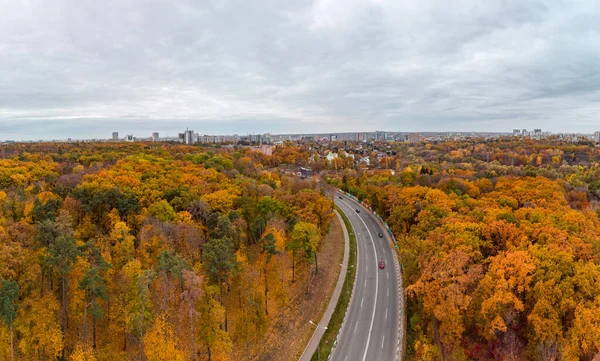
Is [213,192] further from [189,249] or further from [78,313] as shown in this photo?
[78,313]

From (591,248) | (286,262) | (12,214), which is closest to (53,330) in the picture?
(12,214)

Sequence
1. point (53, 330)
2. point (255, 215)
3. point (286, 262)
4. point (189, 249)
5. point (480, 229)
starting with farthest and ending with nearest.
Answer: point (255, 215) → point (286, 262) → point (480, 229) → point (189, 249) → point (53, 330)

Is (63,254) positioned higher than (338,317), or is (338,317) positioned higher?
(63,254)

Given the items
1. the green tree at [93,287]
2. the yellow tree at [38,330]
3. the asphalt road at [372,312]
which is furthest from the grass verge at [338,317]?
the yellow tree at [38,330]

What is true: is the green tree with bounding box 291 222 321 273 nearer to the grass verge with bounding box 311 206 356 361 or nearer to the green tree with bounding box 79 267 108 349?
the grass verge with bounding box 311 206 356 361

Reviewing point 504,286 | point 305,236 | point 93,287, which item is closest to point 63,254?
point 93,287

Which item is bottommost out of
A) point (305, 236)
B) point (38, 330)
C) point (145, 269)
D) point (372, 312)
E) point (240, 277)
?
point (372, 312)

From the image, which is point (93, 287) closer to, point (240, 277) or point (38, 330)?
point (38, 330)
